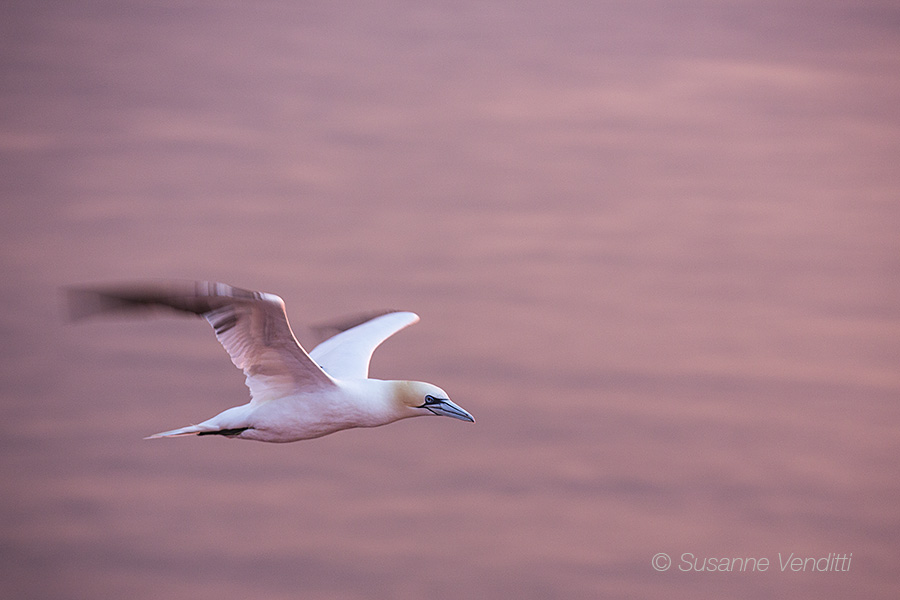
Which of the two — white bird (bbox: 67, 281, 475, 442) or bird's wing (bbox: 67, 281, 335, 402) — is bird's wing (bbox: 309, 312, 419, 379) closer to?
white bird (bbox: 67, 281, 475, 442)

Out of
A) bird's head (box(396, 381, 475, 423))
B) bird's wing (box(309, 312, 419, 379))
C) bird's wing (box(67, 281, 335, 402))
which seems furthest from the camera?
bird's wing (box(309, 312, 419, 379))

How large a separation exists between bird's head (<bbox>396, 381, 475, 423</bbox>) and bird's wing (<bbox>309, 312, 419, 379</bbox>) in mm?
907

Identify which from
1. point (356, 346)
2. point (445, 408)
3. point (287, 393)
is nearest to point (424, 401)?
point (445, 408)

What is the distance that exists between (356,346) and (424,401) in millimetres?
1647

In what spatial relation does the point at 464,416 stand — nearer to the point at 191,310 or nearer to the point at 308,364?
the point at 308,364

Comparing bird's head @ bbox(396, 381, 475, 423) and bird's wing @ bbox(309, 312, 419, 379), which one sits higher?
bird's wing @ bbox(309, 312, 419, 379)

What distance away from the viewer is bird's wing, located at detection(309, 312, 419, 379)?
9844 millimetres

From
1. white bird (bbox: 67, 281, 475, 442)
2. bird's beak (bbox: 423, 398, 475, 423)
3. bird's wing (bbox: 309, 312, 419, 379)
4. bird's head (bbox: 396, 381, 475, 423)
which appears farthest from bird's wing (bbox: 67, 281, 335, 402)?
bird's wing (bbox: 309, 312, 419, 379)

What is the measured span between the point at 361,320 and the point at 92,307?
12.7 feet

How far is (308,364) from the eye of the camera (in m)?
8.48

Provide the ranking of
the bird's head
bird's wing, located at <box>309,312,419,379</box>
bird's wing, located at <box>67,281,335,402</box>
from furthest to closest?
bird's wing, located at <box>309,312,419,379</box>, the bird's head, bird's wing, located at <box>67,281,335,402</box>

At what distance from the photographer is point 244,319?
831 centimetres

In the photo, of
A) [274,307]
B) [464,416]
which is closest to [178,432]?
[274,307]

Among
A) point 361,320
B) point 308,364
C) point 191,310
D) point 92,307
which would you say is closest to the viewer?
point 92,307
